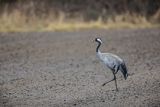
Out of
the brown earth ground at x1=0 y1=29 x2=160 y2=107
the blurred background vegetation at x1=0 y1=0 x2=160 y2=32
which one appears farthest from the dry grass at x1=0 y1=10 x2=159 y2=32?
the brown earth ground at x1=0 y1=29 x2=160 y2=107

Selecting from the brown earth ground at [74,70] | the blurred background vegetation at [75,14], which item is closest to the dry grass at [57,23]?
the blurred background vegetation at [75,14]

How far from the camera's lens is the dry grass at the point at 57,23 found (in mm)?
23344

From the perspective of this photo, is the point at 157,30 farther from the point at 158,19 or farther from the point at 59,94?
the point at 59,94

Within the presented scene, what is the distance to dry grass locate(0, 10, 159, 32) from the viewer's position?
23.3 metres

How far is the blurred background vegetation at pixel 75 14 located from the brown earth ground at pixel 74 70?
1.30 meters

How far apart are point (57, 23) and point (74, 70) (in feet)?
31.9

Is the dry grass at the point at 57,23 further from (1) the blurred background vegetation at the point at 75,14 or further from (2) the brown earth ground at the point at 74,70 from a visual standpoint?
(2) the brown earth ground at the point at 74,70

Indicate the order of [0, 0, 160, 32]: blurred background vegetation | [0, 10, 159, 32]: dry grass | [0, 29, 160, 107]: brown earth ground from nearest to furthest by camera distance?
1. [0, 29, 160, 107]: brown earth ground
2. [0, 10, 159, 32]: dry grass
3. [0, 0, 160, 32]: blurred background vegetation

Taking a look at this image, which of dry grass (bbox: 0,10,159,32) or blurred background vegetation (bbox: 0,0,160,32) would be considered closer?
dry grass (bbox: 0,10,159,32)

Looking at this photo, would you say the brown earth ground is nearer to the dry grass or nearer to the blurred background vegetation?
the dry grass

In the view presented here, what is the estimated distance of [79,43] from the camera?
768 inches

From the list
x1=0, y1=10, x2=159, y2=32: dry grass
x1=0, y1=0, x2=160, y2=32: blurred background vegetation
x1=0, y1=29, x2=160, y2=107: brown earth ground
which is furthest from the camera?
x1=0, y1=0, x2=160, y2=32: blurred background vegetation

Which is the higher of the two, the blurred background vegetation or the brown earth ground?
the blurred background vegetation

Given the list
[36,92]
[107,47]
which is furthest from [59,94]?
[107,47]
